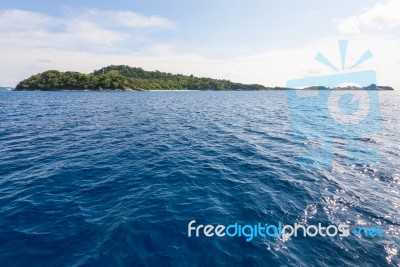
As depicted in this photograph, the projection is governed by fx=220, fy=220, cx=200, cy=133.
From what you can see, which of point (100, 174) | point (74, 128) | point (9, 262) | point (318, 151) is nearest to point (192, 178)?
point (100, 174)

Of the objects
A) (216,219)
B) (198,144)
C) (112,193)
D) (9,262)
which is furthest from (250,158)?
(9,262)

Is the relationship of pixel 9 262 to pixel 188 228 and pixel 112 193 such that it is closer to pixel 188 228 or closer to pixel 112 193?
pixel 112 193

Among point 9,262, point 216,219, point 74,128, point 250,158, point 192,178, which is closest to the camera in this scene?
point 9,262

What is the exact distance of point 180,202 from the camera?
13719mm

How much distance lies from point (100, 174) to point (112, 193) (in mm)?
3581

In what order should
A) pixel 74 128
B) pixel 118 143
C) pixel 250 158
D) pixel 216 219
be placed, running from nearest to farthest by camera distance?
1. pixel 216 219
2. pixel 250 158
3. pixel 118 143
4. pixel 74 128

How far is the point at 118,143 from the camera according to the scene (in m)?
26.3

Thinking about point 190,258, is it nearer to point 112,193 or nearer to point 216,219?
point 216,219

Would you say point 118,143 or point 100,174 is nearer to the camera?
point 100,174

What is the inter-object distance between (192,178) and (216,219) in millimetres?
5561

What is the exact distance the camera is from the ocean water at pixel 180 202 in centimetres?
953

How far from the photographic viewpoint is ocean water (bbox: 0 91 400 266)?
9.53 metres

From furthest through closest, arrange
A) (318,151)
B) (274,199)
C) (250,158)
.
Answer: (318,151) < (250,158) < (274,199)

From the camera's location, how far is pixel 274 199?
13984 millimetres
